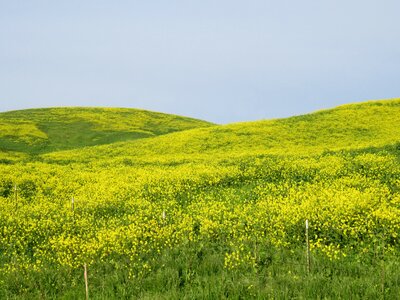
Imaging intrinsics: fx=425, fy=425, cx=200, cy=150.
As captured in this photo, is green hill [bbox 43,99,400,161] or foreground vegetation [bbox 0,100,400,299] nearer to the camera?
foreground vegetation [bbox 0,100,400,299]

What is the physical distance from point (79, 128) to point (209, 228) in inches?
2416

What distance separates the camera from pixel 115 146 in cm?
5059

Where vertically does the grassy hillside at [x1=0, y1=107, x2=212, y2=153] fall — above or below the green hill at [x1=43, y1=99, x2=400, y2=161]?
above

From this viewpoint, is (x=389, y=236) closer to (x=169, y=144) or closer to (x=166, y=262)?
(x=166, y=262)

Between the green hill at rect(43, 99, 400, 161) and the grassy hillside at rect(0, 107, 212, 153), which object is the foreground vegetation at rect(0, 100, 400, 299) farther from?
the grassy hillside at rect(0, 107, 212, 153)

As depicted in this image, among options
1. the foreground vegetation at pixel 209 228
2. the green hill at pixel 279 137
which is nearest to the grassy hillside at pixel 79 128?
the green hill at pixel 279 137

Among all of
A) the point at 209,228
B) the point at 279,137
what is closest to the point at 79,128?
the point at 279,137

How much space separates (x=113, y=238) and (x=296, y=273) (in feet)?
21.9

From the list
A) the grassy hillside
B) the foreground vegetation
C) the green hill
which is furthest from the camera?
the grassy hillside

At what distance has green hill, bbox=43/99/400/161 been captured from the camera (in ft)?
138

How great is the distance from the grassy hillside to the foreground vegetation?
28264 mm

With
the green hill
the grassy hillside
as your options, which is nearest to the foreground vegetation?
the green hill

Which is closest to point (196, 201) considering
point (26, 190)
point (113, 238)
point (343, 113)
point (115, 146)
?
point (113, 238)

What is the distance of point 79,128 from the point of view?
7362 centimetres
